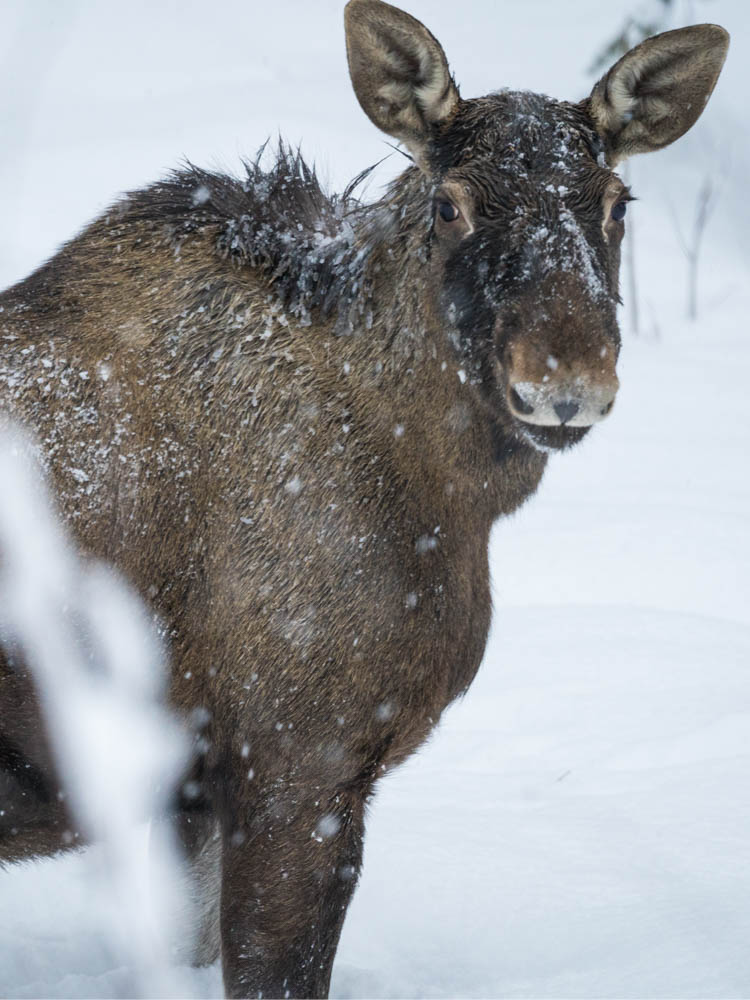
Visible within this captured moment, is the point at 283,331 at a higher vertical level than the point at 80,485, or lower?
higher

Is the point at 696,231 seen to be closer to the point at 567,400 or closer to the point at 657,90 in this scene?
the point at 657,90

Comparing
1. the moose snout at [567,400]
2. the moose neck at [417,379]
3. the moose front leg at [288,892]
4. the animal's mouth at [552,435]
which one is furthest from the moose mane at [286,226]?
the moose front leg at [288,892]

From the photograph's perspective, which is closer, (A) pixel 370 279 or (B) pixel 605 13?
(A) pixel 370 279

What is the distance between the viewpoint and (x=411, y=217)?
316cm

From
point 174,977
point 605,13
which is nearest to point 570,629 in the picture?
point 174,977

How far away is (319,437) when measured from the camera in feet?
10.1

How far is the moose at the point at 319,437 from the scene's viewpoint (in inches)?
114

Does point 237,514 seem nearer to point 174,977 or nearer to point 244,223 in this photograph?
point 244,223

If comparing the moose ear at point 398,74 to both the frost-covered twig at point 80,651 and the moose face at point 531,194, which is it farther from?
the frost-covered twig at point 80,651

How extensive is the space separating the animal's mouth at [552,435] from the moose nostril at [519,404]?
0.15 meters

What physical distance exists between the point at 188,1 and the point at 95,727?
93.0 ft

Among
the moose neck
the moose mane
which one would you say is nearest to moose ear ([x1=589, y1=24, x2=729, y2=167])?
the moose neck

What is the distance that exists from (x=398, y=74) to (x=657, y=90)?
2.54ft

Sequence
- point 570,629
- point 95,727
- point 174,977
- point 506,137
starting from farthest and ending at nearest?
point 570,629 → point 174,977 → point 95,727 → point 506,137
